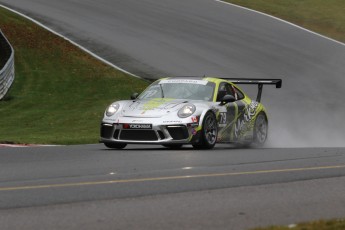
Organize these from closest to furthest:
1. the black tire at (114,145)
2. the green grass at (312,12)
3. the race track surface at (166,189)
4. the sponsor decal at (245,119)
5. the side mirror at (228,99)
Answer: the race track surface at (166,189) → the black tire at (114,145) → the side mirror at (228,99) → the sponsor decal at (245,119) → the green grass at (312,12)

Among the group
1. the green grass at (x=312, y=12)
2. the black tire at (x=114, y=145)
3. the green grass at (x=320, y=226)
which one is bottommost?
the green grass at (x=312, y=12)

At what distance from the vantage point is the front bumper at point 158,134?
52.0ft

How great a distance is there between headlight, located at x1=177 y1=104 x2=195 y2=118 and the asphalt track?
65 centimetres

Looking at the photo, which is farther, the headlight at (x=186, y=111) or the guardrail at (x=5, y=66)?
the guardrail at (x=5, y=66)

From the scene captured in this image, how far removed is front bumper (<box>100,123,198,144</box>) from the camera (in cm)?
1584

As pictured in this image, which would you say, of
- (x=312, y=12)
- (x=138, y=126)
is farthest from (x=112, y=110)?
(x=312, y=12)

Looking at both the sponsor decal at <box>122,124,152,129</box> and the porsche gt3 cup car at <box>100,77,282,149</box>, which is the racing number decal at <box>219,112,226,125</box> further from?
the sponsor decal at <box>122,124,152,129</box>

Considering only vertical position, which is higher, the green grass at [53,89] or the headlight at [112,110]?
the headlight at [112,110]

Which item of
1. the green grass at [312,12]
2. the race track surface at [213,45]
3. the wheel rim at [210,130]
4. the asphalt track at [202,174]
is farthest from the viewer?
the green grass at [312,12]

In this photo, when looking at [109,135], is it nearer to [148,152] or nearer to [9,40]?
[148,152]

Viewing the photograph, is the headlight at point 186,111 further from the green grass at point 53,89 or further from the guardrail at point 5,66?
the guardrail at point 5,66

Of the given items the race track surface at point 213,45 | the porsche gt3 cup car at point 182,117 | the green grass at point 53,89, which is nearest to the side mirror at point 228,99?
the porsche gt3 cup car at point 182,117

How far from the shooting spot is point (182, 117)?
15992mm

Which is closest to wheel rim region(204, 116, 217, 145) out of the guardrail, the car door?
the car door
